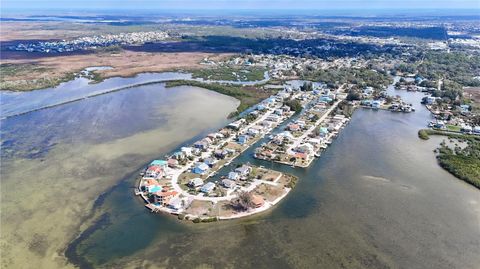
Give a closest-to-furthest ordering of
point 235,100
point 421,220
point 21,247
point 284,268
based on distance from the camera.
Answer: point 284,268, point 21,247, point 421,220, point 235,100

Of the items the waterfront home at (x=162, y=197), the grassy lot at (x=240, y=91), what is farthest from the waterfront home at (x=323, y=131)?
the waterfront home at (x=162, y=197)


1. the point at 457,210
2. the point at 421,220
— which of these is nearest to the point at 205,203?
the point at 421,220

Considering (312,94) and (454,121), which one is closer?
(454,121)

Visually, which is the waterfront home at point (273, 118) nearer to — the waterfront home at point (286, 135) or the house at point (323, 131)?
the waterfront home at point (286, 135)

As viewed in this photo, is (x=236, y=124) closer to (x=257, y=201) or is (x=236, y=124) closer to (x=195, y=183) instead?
(x=195, y=183)

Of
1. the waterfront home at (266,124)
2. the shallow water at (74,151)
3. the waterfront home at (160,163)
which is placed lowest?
the shallow water at (74,151)

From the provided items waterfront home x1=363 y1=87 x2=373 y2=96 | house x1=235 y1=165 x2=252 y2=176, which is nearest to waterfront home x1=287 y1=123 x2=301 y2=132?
house x1=235 y1=165 x2=252 y2=176

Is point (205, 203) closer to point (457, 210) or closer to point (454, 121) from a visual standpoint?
point (457, 210)

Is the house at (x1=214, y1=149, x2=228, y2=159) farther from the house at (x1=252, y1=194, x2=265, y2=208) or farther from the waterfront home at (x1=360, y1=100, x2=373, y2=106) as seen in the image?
the waterfront home at (x1=360, y1=100, x2=373, y2=106)
